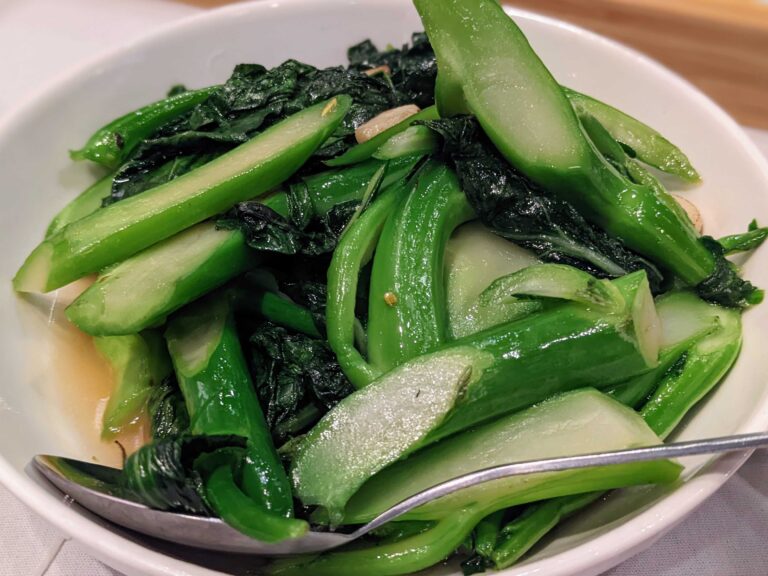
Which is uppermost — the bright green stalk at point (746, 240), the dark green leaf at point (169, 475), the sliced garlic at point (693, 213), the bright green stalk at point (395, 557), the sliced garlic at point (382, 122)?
the sliced garlic at point (382, 122)

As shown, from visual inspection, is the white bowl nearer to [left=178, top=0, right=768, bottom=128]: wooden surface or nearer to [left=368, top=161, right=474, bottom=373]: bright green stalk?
[left=368, top=161, right=474, bottom=373]: bright green stalk

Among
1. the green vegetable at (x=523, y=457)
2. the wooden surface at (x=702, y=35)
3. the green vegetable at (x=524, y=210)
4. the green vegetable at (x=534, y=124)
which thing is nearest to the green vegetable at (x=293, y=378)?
the green vegetable at (x=523, y=457)

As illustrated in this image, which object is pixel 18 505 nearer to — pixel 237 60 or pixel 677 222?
pixel 237 60

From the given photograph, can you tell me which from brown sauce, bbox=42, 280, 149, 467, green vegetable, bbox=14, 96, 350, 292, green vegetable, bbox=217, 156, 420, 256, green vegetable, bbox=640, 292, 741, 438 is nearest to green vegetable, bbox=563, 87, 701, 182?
green vegetable, bbox=640, 292, 741, 438

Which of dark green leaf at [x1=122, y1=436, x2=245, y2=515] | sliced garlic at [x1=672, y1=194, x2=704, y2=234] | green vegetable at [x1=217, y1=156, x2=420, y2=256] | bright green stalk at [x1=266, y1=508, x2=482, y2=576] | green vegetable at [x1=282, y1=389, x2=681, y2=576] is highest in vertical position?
green vegetable at [x1=217, y1=156, x2=420, y2=256]

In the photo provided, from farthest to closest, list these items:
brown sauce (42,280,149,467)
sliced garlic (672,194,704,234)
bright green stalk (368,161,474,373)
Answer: sliced garlic (672,194,704,234)
brown sauce (42,280,149,467)
bright green stalk (368,161,474,373)

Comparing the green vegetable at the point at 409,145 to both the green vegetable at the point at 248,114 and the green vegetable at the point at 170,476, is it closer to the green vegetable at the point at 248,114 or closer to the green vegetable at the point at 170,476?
the green vegetable at the point at 248,114
